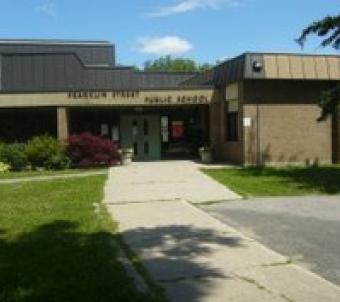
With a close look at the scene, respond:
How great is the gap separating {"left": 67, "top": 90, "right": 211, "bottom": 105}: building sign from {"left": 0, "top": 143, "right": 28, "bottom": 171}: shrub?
10.3 feet

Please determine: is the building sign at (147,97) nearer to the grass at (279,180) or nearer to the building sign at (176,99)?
the building sign at (176,99)

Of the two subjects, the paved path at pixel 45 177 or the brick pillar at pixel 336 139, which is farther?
the brick pillar at pixel 336 139

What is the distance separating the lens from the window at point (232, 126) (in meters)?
27.4

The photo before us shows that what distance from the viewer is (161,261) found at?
898 centimetres

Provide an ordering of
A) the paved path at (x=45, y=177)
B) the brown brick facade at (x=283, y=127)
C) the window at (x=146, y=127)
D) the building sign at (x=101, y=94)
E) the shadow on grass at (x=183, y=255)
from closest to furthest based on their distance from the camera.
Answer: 1. the shadow on grass at (x=183, y=255)
2. the paved path at (x=45, y=177)
3. the brown brick facade at (x=283, y=127)
4. the building sign at (x=101, y=94)
5. the window at (x=146, y=127)

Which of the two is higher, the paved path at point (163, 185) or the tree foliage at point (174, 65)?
the tree foliage at point (174, 65)

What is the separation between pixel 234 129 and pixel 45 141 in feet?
24.4

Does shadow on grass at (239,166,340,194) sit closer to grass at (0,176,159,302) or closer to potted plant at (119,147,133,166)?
grass at (0,176,159,302)

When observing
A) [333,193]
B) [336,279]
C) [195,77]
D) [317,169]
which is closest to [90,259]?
[336,279]

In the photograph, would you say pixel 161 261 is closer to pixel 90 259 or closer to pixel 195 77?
pixel 90 259

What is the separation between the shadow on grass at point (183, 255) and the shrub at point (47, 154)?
1557cm

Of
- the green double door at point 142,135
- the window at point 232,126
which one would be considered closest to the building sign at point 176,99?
the window at point 232,126

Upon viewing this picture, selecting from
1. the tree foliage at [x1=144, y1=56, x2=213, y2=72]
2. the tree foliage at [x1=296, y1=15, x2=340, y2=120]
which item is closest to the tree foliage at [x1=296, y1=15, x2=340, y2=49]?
the tree foliage at [x1=296, y1=15, x2=340, y2=120]

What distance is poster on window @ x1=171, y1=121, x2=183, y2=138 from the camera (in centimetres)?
3465
